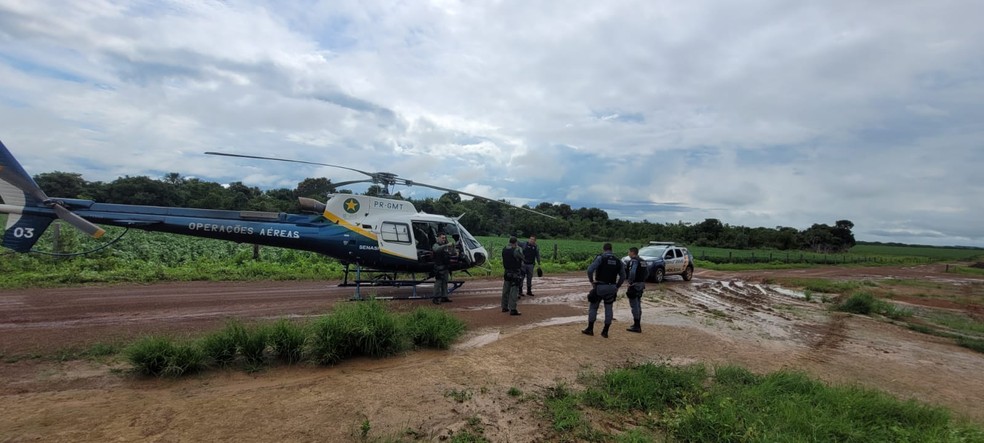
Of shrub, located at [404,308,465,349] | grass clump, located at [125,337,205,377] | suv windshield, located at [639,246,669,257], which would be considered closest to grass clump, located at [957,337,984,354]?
suv windshield, located at [639,246,669,257]

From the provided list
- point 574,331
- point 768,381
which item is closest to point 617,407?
point 768,381

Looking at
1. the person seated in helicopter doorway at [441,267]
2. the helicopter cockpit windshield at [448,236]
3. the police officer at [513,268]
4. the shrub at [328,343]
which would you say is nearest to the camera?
the shrub at [328,343]

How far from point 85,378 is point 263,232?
6074 mm

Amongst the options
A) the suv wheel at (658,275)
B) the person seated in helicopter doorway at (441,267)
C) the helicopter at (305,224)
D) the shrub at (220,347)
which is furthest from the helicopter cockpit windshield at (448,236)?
the suv wheel at (658,275)

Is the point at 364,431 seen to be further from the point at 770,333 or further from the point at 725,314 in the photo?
the point at 725,314

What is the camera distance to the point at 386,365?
6273mm

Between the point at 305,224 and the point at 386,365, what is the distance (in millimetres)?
6827

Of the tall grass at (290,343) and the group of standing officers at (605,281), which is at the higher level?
the group of standing officers at (605,281)

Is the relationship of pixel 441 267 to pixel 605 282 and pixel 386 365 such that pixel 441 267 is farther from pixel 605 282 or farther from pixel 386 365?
pixel 386 365

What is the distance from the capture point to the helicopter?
9500 mm

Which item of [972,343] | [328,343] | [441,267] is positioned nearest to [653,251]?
[972,343]

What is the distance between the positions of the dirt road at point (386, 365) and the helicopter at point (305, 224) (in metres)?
1.30

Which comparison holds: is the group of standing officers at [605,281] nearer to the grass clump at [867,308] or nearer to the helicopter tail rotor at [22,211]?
the helicopter tail rotor at [22,211]

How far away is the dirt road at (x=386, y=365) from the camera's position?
4402 mm
